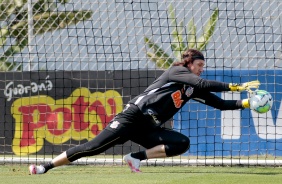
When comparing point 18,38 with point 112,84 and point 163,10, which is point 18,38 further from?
point 163,10

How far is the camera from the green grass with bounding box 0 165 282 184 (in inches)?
394

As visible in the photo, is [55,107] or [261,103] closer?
[261,103]

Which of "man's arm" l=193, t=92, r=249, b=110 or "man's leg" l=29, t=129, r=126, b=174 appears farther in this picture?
"man's arm" l=193, t=92, r=249, b=110

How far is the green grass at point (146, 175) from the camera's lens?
10.0 m

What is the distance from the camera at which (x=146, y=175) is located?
10836 millimetres

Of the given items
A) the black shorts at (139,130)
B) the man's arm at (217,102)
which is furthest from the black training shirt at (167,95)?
the man's arm at (217,102)

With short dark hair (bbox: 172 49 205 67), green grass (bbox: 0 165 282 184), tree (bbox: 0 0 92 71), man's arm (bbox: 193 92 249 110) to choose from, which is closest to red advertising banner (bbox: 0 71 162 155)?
tree (bbox: 0 0 92 71)

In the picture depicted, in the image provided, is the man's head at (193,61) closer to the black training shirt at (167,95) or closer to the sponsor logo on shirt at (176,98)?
the black training shirt at (167,95)

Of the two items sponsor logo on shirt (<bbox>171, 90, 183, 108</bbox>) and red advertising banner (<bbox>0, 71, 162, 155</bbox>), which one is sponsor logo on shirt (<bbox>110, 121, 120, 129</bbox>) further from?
red advertising banner (<bbox>0, 71, 162, 155</bbox>)

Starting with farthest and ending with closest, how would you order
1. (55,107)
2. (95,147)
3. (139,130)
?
(55,107) < (139,130) < (95,147)

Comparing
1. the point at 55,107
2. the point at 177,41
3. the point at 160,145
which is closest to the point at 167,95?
the point at 160,145

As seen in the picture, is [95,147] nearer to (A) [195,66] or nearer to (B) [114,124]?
(B) [114,124]

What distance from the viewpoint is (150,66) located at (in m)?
14.4

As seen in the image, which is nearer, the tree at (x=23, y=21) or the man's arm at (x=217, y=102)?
the man's arm at (x=217, y=102)
